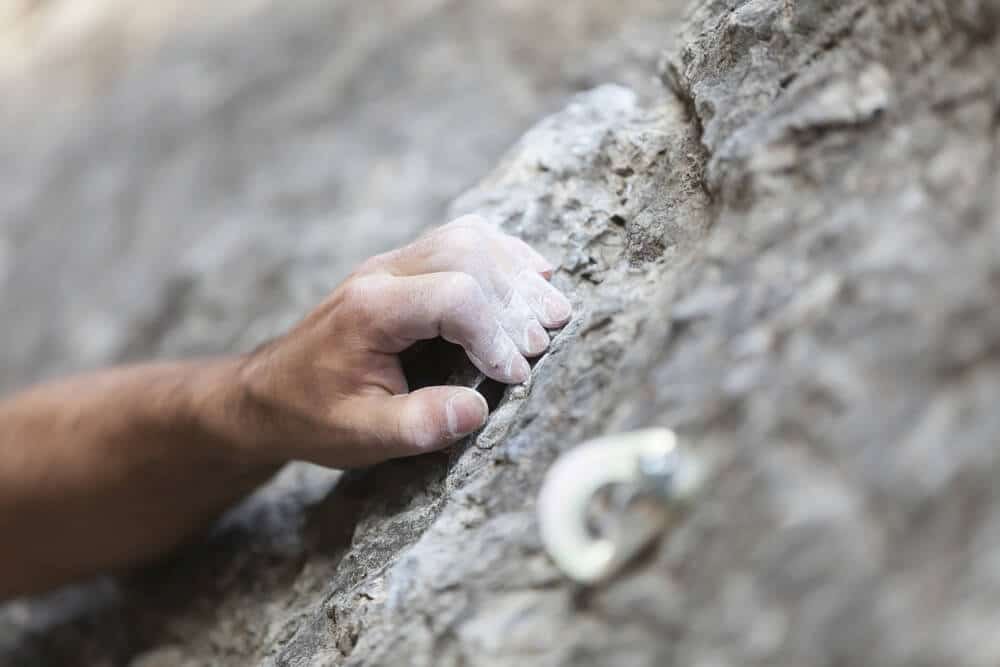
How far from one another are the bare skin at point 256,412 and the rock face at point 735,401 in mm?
59

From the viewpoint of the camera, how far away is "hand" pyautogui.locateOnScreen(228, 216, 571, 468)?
105 cm

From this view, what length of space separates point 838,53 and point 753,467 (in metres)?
0.45

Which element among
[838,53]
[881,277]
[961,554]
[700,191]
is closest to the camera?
[961,554]

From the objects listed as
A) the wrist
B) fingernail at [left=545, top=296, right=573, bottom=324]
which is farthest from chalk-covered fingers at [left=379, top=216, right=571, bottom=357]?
the wrist

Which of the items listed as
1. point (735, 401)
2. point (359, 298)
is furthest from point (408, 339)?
point (735, 401)

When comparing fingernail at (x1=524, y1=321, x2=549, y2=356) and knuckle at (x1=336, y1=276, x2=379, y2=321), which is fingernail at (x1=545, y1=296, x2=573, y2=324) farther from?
knuckle at (x1=336, y1=276, x2=379, y2=321)

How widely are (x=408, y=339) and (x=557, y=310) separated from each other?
0.60 feet

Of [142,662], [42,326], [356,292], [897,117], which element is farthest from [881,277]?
[42,326]

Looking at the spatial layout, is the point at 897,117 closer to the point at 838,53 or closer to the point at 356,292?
the point at 838,53

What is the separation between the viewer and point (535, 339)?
1074 mm

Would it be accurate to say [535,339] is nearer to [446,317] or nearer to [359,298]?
[446,317]

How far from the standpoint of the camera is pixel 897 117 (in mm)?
794

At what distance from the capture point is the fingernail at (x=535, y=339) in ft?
3.52

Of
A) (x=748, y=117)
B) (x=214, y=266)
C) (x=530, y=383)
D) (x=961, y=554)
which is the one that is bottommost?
(x=961, y=554)
